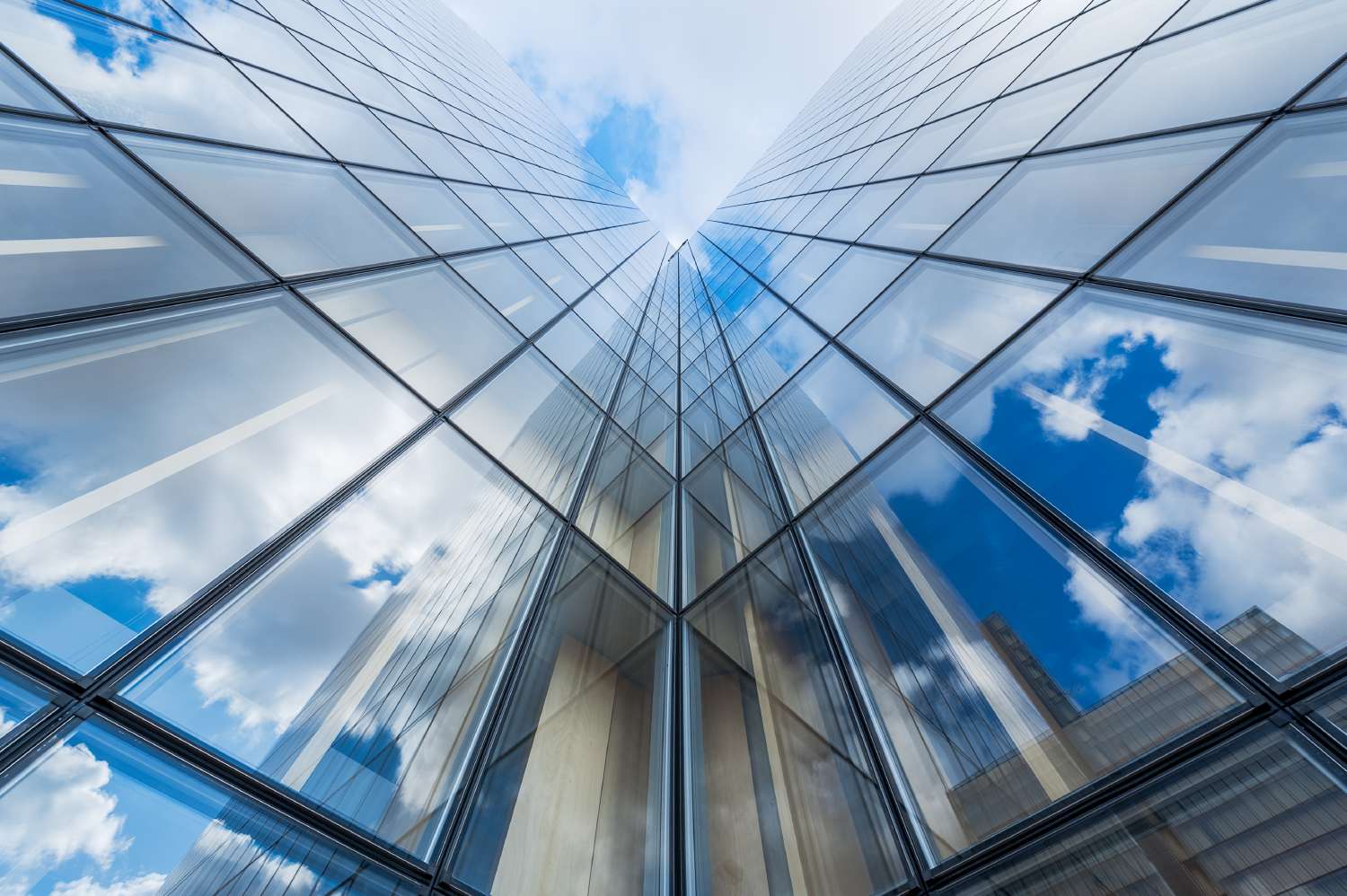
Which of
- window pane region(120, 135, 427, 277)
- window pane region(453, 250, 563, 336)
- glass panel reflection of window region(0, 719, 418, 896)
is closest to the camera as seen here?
glass panel reflection of window region(0, 719, 418, 896)

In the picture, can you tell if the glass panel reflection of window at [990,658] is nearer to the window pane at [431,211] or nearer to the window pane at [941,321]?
the window pane at [941,321]

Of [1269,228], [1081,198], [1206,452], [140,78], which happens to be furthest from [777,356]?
[140,78]

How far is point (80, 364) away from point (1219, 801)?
6.27 meters

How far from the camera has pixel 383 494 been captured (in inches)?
197

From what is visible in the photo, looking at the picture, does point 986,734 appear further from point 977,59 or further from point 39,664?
point 977,59

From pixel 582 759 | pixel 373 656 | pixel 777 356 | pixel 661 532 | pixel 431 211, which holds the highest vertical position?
pixel 777 356

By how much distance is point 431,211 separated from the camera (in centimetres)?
905

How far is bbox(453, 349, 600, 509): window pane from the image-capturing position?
6879 mm

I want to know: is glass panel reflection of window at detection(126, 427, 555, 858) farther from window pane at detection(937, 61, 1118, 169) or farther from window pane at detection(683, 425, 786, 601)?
window pane at detection(937, 61, 1118, 169)

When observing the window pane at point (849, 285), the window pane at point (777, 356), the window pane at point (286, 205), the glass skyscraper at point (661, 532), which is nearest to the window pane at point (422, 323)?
the glass skyscraper at point (661, 532)

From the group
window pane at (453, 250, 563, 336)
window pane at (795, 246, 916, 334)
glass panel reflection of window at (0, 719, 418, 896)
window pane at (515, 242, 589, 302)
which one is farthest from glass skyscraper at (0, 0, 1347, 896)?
window pane at (515, 242, 589, 302)

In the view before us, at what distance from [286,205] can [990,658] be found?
24.0ft

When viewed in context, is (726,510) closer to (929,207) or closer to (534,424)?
(534,424)

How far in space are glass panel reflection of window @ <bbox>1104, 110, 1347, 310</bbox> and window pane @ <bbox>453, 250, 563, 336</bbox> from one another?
727 cm
